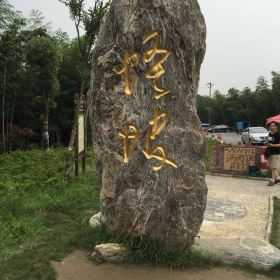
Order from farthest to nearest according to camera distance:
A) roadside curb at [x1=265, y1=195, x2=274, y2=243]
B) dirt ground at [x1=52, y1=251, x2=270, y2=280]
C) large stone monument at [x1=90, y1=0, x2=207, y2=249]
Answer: roadside curb at [x1=265, y1=195, x2=274, y2=243], large stone monument at [x1=90, y1=0, x2=207, y2=249], dirt ground at [x1=52, y1=251, x2=270, y2=280]

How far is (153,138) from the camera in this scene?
16.0ft

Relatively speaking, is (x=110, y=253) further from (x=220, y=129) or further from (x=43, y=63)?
(x=220, y=129)

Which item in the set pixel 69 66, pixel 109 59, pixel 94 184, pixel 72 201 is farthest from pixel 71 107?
pixel 109 59

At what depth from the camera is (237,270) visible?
4723 mm

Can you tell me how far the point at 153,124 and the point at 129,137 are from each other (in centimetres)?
32

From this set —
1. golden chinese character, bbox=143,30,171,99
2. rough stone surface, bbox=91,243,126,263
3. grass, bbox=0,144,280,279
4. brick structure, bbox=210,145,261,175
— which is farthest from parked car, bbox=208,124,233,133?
rough stone surface, bbox=91,243,126,263

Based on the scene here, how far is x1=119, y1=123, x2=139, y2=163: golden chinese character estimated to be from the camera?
4887 millimetres

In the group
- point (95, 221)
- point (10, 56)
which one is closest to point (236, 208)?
point (95, 221)

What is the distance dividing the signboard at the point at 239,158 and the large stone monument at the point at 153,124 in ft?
24.2

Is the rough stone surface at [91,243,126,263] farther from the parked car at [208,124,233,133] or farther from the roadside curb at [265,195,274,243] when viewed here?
the parked car at [208,124,233,133]

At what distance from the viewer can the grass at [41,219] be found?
4.89 m

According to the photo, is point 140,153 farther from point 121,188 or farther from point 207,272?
point 207,272

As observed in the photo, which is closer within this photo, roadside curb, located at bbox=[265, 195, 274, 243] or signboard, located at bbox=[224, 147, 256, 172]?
roadside curb, located at bbox=[265, 195, 274, 243]

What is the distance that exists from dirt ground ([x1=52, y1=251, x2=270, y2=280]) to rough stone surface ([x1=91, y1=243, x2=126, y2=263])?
0.07 meters
